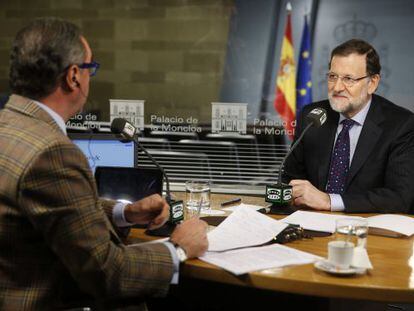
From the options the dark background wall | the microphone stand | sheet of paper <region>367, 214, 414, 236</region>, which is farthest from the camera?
the dark background wall

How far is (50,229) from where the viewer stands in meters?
1.38

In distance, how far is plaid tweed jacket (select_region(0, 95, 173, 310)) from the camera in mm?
1368

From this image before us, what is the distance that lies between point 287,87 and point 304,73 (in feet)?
0.46

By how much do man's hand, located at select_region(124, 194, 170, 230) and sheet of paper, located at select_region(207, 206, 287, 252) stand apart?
0.17 meters

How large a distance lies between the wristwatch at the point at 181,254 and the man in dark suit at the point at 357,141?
3.66ft

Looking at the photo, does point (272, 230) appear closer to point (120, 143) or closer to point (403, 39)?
point (120, 143)

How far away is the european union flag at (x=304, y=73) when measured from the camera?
3.73m

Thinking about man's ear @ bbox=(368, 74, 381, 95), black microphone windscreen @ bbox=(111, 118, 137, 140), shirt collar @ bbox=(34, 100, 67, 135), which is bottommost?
black microphone windscreen @ bbox=(111, 118, 137, 140)

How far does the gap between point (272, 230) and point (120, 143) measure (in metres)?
0.92

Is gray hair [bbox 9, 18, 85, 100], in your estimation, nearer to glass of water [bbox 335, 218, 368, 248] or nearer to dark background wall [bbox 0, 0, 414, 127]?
glass of water [bbox 335, 218, 368, 248]

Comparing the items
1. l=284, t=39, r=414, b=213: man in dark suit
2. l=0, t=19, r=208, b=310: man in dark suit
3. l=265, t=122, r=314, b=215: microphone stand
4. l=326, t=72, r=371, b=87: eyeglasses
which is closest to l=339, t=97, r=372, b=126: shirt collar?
l=284, t=39, r=414, b=213: man in dark suit

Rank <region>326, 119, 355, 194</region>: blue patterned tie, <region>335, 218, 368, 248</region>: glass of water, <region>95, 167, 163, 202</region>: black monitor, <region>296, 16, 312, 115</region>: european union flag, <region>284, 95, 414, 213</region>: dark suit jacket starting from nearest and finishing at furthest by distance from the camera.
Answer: <region>335, 218, 368, 248</region>: glass of water
<region>95, 167, 163, 202</region>: black monitor
<region>284, 95, 414, 213</region>: dark suit jacket
<region>326, 119, 355, 194</region>: blue patterned tie
<region>296, 16, 312, 115</region>: european union flag

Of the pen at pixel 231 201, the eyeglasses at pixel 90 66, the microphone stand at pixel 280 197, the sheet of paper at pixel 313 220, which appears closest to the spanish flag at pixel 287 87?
the pen at pixel 231 201

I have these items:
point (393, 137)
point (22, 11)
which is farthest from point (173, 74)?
point (393, 137)
